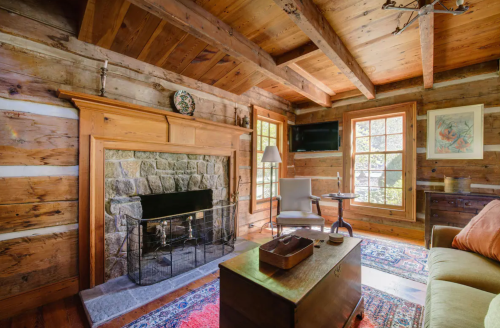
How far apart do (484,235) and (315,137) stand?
3100 millimetres

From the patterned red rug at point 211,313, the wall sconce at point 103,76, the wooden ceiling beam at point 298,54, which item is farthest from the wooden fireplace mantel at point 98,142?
the wooden ceiling beam at point 298,54

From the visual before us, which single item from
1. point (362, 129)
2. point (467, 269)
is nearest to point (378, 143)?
point (362, 129)

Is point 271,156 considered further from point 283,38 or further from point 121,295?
point 121,295

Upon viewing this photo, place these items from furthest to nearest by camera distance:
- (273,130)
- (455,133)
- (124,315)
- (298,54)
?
1. (273,130)
2. (455,133)
3. (298,54)
4. (124,315)

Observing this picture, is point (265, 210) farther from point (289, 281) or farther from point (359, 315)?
point (289, 281)

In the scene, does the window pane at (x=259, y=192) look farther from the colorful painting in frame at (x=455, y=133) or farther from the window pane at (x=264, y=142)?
the colorful painting in frame at (x=455, y=133)

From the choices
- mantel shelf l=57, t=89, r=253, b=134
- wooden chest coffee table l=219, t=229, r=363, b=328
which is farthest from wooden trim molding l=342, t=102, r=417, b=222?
mantel shelf l=57, t=89, r=253, b=134

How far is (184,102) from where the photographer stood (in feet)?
8.86

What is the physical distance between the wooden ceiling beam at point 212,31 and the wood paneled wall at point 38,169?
96 cm

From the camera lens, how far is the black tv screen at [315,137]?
13.9ft

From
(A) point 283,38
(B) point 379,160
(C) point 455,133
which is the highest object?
(A) point 283,38

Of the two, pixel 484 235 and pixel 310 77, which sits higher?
pixel 310 77

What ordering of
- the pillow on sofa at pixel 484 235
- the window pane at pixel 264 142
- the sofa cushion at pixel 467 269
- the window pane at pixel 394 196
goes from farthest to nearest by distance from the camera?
the window pane at pixel 264 142 → the window pane at pixel 394 196 → the pillow on sofa at pixel 484 235 → the sofa cushion at pixel 467 269

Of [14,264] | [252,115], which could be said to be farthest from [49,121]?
[252,115]
